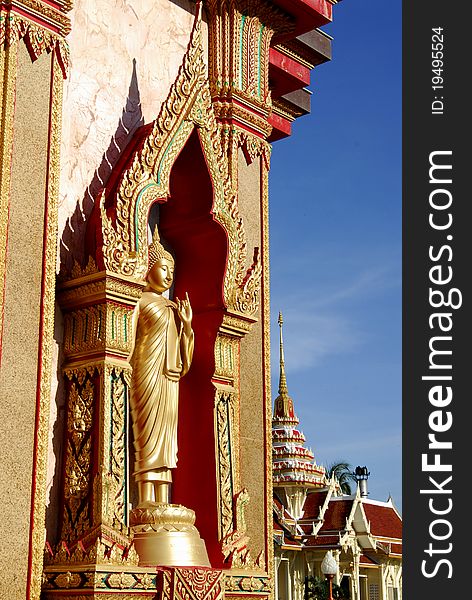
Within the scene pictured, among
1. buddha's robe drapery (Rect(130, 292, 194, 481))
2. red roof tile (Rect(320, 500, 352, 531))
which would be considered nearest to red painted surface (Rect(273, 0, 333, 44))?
buddha's robe drapery (Rect(130, 292, 194, 481))

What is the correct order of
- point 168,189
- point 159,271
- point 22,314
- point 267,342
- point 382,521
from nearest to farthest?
point 22,314
point 159,271
point 168,189
point 267,342
point 382,521

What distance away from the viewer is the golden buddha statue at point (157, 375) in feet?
21.8

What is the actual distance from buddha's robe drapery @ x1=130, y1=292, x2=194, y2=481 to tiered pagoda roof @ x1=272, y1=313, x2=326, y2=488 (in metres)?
26.6

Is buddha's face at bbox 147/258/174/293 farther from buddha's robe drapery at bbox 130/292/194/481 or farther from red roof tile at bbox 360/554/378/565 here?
red roof tile at bbox 360/554/378/565

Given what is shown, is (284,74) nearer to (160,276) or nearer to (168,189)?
(168,189)

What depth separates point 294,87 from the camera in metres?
10.4

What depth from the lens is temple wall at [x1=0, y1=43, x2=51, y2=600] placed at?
18.4 ft

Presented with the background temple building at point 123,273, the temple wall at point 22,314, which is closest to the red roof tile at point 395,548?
the background temple building at point 123,273

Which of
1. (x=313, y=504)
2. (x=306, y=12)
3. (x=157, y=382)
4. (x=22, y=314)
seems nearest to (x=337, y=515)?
(x=313, y=504)

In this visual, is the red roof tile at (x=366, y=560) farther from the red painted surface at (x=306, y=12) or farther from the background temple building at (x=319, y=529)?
the red painted surface at (x=306, y=12)

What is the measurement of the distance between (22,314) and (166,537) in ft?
5.70

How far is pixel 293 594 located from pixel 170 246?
82.1 feet

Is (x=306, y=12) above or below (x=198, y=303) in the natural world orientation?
above

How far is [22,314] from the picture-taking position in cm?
591
